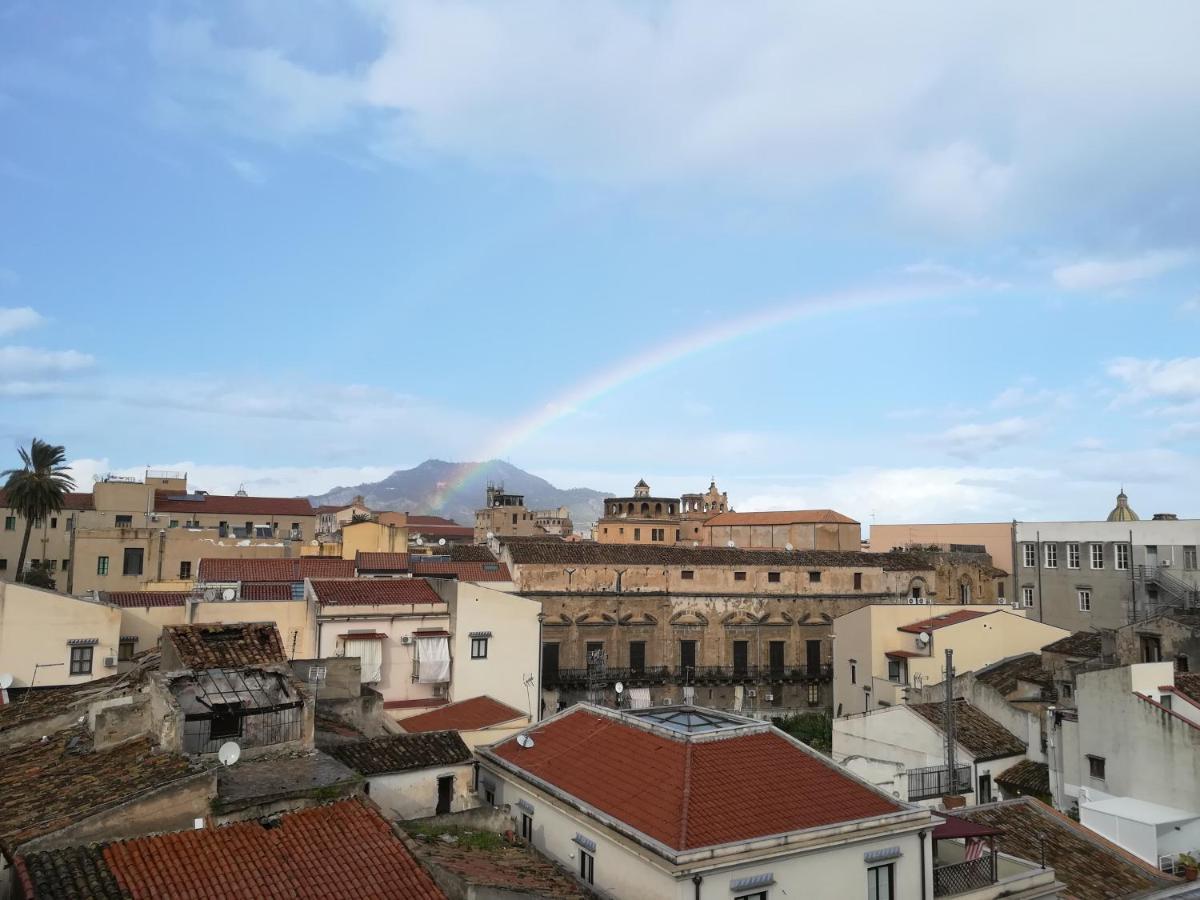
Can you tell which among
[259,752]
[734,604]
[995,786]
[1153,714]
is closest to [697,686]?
[734,604]

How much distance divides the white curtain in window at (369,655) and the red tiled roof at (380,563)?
9435mm

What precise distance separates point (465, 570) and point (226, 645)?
28.6 metres

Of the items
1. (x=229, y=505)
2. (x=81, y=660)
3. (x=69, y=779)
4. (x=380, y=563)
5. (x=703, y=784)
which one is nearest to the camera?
(x=69, y=779)

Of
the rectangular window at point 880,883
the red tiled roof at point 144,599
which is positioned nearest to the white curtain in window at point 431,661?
the red tiled roof at point 144,599

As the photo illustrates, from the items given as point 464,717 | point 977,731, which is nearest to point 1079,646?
point 977,731

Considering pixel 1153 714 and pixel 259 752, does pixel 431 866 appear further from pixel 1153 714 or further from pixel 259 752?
pixel 1153 714

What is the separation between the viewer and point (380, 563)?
1736 inches

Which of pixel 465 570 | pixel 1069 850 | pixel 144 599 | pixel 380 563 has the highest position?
pixel 380 563

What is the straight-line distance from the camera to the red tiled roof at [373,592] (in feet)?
115

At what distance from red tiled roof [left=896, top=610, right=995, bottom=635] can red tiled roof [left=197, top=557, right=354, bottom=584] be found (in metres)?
28.1

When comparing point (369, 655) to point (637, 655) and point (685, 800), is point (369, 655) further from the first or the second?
point (637, 655)

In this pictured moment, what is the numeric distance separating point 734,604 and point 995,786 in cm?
2817

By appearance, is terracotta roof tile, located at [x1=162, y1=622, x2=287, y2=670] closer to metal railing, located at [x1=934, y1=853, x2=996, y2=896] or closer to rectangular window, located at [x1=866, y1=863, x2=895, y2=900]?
rectangular window, located at [x1=866, y1=863, x2=895, y2=900]

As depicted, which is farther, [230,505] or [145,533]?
[230,505]
